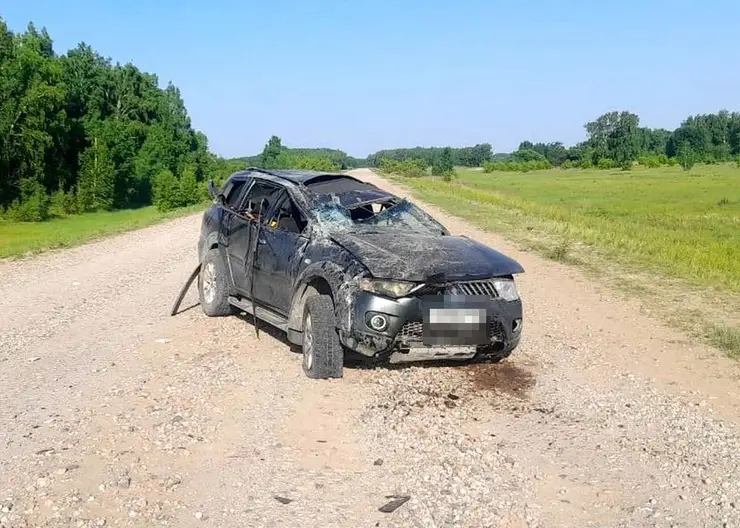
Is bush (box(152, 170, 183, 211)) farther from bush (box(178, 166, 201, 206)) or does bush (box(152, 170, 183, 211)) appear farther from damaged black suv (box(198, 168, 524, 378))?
damaged black suv (box(198, 168, 524, 378))

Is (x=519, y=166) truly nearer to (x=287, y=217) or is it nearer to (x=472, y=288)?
(x=287, y=217)

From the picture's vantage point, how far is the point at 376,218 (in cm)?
750

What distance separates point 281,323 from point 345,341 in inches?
47.7

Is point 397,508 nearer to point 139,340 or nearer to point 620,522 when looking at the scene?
point 620,522

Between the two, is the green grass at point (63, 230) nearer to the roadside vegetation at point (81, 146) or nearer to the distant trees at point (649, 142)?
the roadside vegetation at point (81, 146)

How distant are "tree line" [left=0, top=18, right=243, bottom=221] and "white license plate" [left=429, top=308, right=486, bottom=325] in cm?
4903

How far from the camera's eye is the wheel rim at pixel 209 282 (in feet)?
28.5

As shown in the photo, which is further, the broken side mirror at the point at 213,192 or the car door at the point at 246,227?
the broken side mirror at the point at 213,192

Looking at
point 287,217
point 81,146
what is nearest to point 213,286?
point 287,217

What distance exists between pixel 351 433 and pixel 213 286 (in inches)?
164

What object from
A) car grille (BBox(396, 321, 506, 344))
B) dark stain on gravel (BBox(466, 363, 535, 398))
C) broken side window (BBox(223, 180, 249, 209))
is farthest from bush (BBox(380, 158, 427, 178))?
car grille (BBox(396, 321, 506, 344))

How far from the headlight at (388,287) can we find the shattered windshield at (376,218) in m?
1.10

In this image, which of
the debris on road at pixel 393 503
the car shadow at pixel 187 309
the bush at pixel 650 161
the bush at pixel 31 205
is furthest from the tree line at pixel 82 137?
the bush at pixel 650 161

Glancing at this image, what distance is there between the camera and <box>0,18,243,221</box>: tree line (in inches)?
2074
